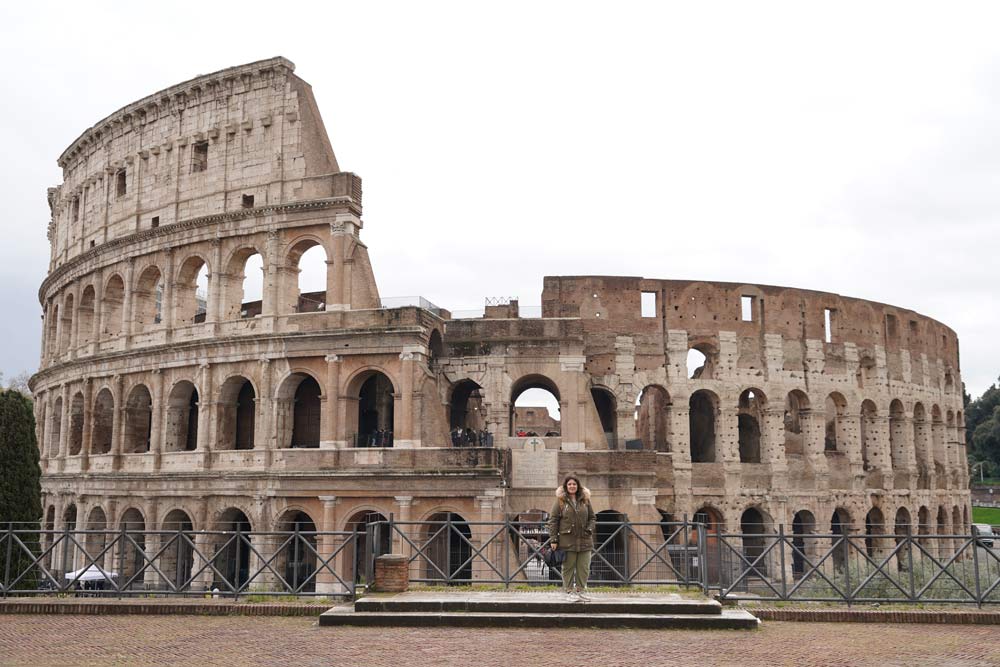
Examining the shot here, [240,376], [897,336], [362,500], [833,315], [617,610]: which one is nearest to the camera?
[617,610]

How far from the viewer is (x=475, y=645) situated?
10289 millimetres

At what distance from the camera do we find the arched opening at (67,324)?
33438 mm

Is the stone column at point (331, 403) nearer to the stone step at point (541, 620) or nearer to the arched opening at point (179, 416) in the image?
the arched opening at point (179, 416)

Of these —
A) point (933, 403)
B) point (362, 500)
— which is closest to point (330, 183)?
point (362, 500)

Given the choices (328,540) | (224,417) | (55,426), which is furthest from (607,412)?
(55,426)

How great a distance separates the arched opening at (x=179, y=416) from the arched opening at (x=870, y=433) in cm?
2413

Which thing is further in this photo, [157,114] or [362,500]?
[157,114]

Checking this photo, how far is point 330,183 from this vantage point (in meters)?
26.3

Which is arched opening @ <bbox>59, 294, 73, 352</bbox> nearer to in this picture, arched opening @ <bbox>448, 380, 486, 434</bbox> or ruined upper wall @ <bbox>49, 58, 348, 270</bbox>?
ruined upper wall @ <bbox>49, 58, 348, 270</bbox>

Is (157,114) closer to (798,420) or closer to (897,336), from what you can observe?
(798,420)

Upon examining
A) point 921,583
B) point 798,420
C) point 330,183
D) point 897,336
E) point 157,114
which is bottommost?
point 921,583

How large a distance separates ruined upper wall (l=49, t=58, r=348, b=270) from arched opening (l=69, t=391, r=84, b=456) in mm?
5611

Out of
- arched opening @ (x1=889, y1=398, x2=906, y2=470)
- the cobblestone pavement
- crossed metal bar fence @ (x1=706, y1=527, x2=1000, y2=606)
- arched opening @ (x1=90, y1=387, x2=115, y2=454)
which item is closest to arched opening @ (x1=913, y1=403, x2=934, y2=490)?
arched opening @ (x1=889, y1=398, x2=906, y2=470)

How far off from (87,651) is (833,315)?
2810 cm
